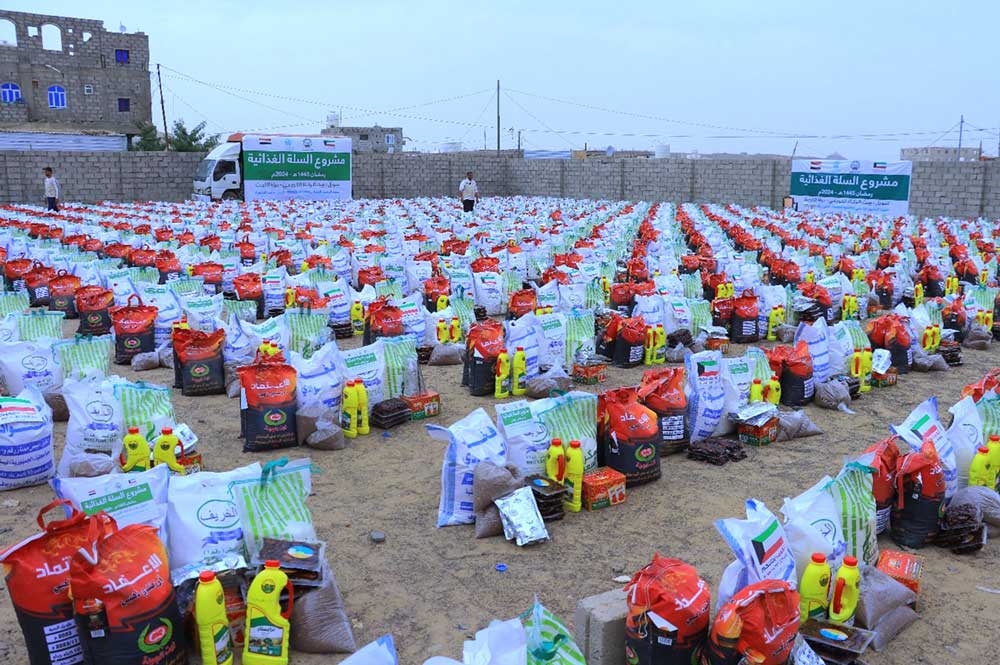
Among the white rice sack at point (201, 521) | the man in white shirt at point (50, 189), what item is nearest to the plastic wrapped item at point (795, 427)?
the white rice sack at point (201, 521)

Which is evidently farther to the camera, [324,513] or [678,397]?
[678,397]

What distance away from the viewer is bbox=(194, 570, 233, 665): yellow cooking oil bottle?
113 inches

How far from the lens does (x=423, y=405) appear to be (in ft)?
19.6

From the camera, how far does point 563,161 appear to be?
32.5 metres

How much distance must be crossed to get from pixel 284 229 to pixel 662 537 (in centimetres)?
1181

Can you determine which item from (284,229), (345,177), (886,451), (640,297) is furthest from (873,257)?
(345,177)

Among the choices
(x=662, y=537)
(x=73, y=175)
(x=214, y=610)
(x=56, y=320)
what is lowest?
(x=662, y=537)

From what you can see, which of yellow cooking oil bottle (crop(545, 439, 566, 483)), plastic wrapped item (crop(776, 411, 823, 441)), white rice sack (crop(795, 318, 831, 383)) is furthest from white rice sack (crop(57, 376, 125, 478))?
white rice sack (crop(795, 318, 831, 383))

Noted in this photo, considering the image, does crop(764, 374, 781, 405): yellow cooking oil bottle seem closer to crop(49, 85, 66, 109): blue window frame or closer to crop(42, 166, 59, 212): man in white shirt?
crop(42, 166, 59, 212): man in white shirt

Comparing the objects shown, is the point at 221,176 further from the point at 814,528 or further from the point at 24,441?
the point at 814,528

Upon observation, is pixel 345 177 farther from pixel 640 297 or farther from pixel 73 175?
pixel 640 297

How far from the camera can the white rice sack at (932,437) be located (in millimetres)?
4164

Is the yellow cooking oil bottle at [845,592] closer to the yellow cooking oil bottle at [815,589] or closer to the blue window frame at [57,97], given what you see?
the yellow cooking oil bottle at [815,589]

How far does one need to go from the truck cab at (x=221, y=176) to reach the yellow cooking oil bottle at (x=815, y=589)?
24.8 metres
